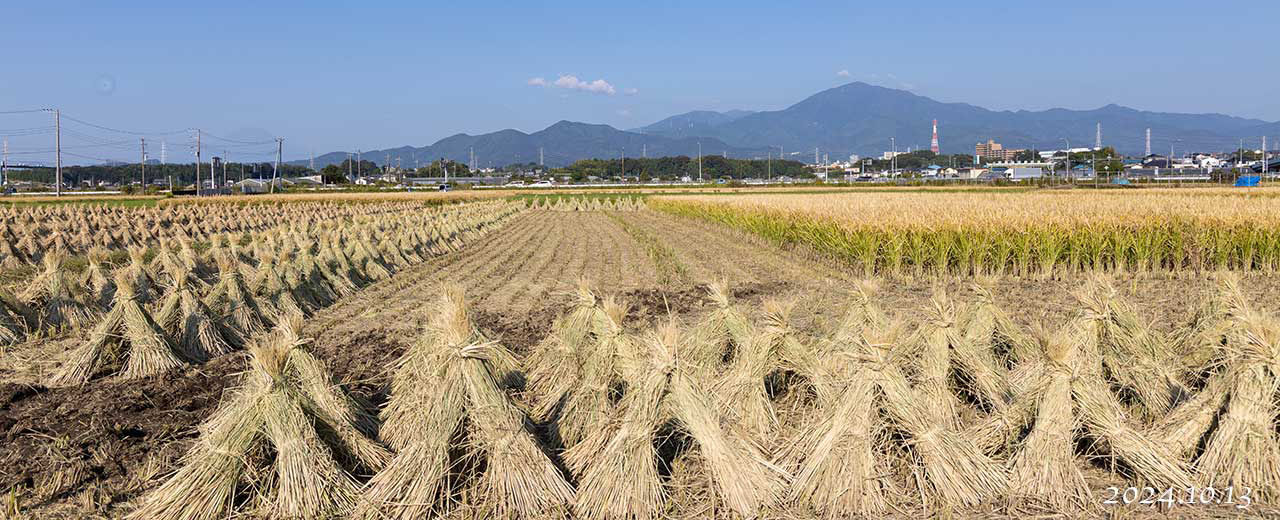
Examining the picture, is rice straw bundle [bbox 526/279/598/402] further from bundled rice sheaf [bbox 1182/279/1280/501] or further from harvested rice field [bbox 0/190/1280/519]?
bundled rice sheaf [bbox 1182/279/1280/501]

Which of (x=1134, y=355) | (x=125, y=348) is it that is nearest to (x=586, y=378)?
(x=1134, y=355)

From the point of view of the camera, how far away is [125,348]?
7594 millimetres

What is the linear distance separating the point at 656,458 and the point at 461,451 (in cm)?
105

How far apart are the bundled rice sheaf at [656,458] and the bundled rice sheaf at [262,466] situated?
1278 millimetres

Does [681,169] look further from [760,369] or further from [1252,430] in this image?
[1252,430]

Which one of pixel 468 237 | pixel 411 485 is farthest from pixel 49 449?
pixel 468 237

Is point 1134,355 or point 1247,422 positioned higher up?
point 1134,355

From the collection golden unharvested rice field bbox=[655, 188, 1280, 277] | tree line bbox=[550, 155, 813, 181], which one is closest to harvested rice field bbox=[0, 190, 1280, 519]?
golden unharvested rice field bbox=[655, 188, 1280, 277]

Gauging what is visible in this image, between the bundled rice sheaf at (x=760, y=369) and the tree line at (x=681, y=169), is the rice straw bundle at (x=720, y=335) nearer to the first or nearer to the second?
the bundled rice sheaf at (x=760, y=369)

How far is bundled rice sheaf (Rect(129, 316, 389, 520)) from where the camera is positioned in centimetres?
431

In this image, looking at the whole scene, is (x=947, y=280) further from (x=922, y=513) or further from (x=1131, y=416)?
(x=922, y=513)

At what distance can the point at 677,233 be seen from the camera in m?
26.3

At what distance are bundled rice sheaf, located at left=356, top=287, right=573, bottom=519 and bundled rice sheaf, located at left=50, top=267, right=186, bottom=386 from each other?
3.75 metres

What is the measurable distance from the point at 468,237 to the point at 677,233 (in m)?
6.60
